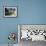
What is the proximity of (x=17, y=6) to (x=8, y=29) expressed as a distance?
724 millimetres

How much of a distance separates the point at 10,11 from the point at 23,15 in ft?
1.30

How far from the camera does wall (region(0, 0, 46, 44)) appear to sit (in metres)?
3.90

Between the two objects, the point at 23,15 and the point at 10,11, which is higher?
the point at 10,11

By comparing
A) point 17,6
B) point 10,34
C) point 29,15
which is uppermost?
point 17,6

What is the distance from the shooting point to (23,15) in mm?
3924

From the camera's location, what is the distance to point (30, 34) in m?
3.80

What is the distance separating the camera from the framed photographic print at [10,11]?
3.87m

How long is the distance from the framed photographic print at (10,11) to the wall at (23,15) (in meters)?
0.10

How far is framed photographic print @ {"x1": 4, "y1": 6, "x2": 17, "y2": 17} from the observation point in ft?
12.7

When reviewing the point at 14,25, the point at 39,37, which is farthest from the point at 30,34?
the point at 14,25

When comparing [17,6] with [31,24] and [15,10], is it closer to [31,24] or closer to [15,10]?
[15,10]

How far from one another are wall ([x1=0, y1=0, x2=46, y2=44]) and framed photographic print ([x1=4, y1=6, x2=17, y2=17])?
0.10 metres

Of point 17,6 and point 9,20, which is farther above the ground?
point 17,6

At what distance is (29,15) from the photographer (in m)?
3.93
